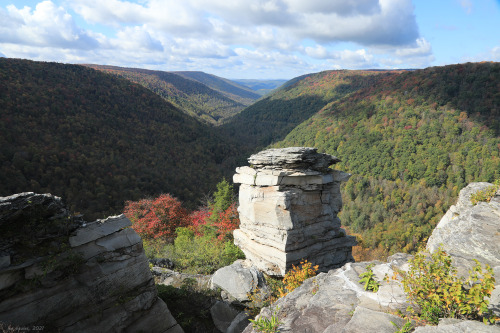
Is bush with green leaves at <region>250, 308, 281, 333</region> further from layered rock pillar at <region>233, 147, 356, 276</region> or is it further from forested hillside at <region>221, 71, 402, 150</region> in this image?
forested hillside at <region>221, 71, 402, 150</region>

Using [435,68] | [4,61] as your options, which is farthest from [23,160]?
[435,68]

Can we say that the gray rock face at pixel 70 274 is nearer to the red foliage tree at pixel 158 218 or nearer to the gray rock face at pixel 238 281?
the gray rock face at pixel 238 281

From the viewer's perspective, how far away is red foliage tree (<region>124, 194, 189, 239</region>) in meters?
21.6

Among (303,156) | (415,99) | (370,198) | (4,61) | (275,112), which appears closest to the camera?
(303,156)

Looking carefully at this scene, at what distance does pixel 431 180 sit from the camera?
1999 inches

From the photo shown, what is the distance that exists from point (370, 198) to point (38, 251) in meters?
58.7

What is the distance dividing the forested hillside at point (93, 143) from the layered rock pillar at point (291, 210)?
24.6m

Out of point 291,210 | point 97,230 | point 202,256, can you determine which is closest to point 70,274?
point 97,230

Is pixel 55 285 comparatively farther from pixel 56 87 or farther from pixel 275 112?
pixel 275 112

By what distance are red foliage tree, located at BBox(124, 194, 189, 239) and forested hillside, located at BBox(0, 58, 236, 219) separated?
9.59m

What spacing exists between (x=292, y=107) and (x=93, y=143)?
361 ft

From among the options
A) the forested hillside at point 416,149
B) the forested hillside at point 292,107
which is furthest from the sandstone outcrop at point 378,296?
the forested hillside at point 292,107

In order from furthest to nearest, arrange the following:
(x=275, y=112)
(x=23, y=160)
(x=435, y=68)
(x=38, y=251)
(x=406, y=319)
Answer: (x=275, y=112) < (x=435, y=68) < (x=23, y=160) < (x=38, y=251) < (x=406, y=319)

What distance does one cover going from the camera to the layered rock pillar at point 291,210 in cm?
1173
